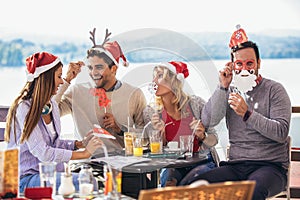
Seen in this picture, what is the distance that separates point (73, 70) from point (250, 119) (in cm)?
119

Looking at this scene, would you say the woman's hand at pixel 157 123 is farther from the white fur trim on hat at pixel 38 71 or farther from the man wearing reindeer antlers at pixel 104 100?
the white fur trim on hat at pixel 38 71

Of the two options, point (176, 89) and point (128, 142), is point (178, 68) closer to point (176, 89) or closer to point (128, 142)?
point (176, 89)

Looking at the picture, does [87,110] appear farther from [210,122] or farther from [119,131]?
[210,122]

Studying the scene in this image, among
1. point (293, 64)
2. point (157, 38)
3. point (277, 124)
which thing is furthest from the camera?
point (293, 64)

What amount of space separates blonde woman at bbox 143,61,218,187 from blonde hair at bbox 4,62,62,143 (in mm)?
626

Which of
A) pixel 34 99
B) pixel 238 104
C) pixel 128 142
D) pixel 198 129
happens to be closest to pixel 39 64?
pixel 34 99

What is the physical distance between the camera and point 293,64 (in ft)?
17.1

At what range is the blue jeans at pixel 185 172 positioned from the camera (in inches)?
131

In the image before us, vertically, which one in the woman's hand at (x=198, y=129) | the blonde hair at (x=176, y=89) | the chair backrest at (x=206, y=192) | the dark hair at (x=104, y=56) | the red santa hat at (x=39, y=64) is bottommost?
the chair backrest at (x=206, y=192)

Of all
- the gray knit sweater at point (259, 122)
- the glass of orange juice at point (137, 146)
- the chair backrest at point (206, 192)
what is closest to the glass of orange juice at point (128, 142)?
the glass of orange juice at point (137, 146)

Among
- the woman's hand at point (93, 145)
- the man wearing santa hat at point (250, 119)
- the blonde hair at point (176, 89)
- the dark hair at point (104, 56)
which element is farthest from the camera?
the dark hair at point (104, 56)

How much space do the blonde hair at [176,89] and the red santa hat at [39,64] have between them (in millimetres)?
647

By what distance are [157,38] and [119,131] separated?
3.63ft

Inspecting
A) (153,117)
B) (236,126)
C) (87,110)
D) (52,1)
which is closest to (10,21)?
(52,1)
